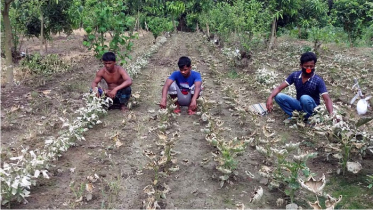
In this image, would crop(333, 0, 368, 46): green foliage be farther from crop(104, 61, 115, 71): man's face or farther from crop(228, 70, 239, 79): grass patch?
crop(104, 61, 115, 71): man's face

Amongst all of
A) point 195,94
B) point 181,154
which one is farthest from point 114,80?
point 181,154

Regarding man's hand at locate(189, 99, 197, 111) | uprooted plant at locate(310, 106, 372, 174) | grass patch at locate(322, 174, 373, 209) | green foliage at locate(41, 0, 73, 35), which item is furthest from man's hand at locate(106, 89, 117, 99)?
green foliage at locate(41, 0, 73, 35)

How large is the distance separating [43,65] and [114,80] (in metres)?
3.58

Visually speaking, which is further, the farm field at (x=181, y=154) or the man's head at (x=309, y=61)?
the man's head at (x=309, y=61)

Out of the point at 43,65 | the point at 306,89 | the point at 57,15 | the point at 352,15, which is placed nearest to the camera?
the point at 306,89

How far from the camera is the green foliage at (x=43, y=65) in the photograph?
8.30 m

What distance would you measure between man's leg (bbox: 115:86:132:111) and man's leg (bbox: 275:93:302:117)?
7.75ft

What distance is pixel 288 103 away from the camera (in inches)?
208

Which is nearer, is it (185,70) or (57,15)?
(185,70)

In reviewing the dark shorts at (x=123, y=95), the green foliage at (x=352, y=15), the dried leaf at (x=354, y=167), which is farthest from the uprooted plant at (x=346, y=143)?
the green foliage at (x=352, y=15)

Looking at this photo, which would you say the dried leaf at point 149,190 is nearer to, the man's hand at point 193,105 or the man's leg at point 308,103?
the man's hand at point 193,105

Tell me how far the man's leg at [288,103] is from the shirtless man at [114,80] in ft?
7.67

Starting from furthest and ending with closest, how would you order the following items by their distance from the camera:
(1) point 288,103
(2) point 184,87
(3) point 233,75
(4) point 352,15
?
(4) point 352,15, (3) point 233,75, (2) point 184,87, (1) point 288,103

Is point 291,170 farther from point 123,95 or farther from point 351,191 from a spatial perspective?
point 123,95
